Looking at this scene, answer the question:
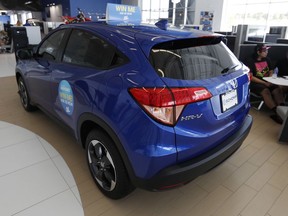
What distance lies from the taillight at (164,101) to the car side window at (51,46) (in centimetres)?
135

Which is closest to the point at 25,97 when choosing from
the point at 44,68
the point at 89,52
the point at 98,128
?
the point at 44,68

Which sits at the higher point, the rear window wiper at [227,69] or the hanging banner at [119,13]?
the hanging banner at [119,13]

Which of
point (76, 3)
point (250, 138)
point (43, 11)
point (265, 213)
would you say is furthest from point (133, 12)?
point (43, 11)

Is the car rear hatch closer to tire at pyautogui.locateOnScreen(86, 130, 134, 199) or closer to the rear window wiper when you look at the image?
the rear window wiper

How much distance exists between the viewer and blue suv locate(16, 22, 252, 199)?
1.23 metres

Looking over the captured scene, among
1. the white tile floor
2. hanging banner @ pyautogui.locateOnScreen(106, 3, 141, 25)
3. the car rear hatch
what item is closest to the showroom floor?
the white tile floor

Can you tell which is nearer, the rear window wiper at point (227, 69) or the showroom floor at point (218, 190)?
the rear window wiper at point (227, 69)

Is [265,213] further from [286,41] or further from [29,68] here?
[286,41]

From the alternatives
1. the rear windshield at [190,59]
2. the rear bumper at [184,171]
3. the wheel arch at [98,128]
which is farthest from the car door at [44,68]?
the rear bumper at [184,171]

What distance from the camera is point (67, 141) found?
251 cm

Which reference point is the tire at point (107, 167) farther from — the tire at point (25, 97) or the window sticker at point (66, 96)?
the tire at point (25, 97)

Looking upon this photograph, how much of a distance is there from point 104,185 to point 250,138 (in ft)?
6.09

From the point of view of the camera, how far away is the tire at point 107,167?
147 centimetres

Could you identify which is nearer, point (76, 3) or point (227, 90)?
point (227, 90)
